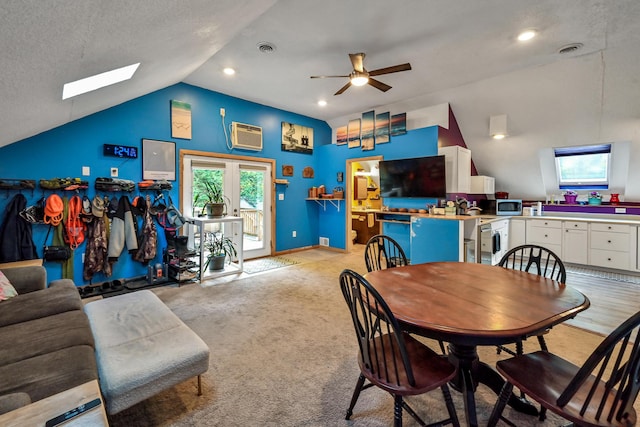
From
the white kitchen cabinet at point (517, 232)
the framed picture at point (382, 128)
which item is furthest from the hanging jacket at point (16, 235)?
the white kitchen cabinet at point (517, 232)

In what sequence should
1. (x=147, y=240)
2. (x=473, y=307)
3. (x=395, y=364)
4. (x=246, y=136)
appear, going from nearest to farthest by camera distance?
1. (x=395, y=364)
2. (x=473, y=307)
3. (x=147, y=240)
4. (x=246, y=136)

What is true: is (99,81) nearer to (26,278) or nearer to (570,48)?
(26,278)

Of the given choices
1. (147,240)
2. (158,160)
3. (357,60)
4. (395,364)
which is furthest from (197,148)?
(395,364)

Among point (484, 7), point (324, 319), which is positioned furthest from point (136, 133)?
point (484, 7)

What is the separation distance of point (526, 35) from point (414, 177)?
229 cm

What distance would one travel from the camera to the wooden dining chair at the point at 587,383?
1.04 metres

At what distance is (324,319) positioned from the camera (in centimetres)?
296

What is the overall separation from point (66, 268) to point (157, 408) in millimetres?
2977

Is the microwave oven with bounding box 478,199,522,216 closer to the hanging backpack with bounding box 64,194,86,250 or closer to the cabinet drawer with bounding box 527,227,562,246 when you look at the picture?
the cabinet drawer with bounding box 527,227,562,246

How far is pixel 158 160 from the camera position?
4.37 metres

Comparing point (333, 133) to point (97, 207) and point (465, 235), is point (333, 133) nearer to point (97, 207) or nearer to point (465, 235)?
point (465, 235)

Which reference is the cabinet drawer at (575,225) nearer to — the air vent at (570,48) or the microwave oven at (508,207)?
the microwave oven at (508,207)

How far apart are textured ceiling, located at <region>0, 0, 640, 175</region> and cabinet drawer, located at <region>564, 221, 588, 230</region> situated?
1905 mm

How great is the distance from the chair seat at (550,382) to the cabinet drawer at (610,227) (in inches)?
181
